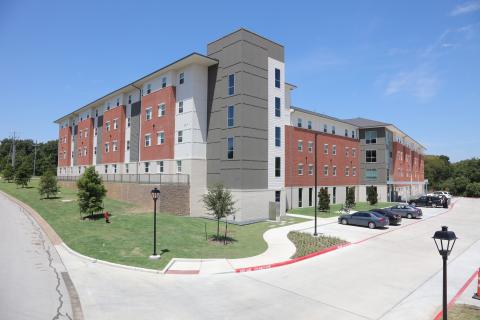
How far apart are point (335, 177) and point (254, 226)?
90.0 ft

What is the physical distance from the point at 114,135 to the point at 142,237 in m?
31.4

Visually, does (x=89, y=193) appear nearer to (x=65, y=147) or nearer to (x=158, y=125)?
(x=158, y=125)

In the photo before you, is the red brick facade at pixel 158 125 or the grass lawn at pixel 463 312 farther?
the red brick facade at pixel 158 125

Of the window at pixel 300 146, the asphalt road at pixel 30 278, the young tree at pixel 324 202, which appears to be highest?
the window at pixel 300 146

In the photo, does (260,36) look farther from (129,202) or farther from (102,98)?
(102,98)

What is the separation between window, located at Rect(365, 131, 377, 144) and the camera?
58.3m

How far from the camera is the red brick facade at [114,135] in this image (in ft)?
148

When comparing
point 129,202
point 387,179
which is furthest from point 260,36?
point 387,179

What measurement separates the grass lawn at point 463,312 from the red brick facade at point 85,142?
2238 inches

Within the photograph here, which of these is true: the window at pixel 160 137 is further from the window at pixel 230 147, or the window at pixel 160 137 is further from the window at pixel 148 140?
the window at pixel 230 147

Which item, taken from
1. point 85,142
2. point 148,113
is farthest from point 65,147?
point 148,113

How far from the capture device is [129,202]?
34.3m

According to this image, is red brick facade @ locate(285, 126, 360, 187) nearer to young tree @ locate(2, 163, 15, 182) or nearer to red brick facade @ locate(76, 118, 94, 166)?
red brick facade @ locate(76, 118, 94, 166)

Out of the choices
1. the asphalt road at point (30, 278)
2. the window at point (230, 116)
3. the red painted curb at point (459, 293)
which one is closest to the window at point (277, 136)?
the window at point (230, 116)
